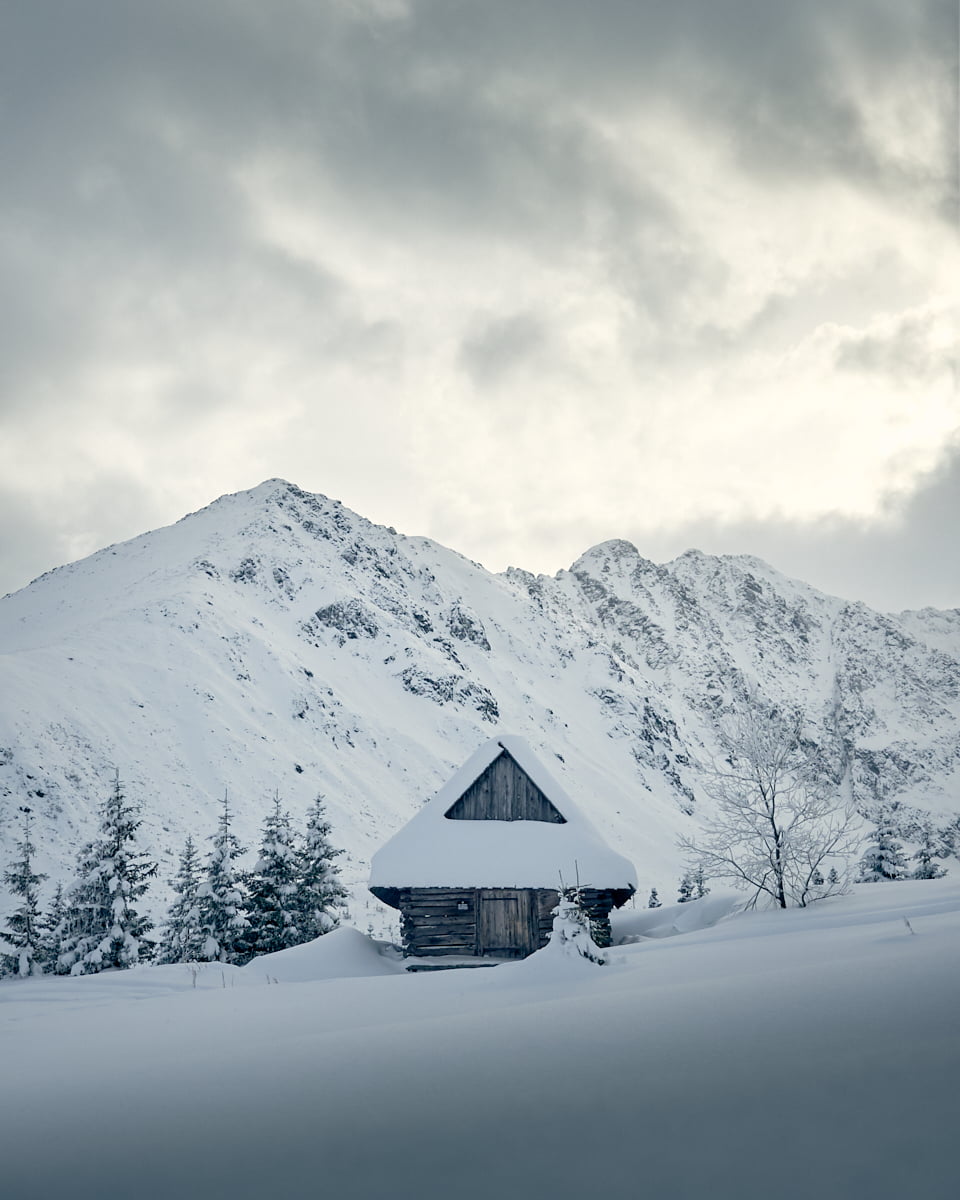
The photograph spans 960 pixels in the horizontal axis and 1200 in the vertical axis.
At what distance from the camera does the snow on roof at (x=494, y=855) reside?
16.7 metres

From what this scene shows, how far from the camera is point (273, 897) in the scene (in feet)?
69.2

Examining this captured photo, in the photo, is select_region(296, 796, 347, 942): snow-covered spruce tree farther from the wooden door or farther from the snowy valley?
the wooden door

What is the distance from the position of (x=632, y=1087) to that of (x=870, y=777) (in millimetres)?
165261

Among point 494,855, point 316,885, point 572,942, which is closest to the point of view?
point 572,942

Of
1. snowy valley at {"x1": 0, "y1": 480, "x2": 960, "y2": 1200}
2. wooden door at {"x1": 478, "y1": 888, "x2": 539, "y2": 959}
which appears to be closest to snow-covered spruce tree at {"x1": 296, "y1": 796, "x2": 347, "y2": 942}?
snowy valley at {"x1": 0, "y1": 480, "x2": 960, "y2": 1200}

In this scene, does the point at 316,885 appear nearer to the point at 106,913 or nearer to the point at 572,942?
the point at 106,913

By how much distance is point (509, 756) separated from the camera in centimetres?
1884

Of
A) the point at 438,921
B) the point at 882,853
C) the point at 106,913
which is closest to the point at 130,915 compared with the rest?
the point at 106,913

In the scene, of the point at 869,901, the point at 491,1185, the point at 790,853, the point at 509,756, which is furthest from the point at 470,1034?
the point at 509,756

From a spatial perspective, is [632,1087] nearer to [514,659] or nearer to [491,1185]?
[491,1185]

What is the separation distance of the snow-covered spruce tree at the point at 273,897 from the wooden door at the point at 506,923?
7.04 meters

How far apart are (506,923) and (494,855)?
1610mm

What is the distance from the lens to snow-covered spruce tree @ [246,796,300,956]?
20.6 metres

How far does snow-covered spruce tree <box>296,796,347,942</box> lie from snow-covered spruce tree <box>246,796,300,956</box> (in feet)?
2.45
